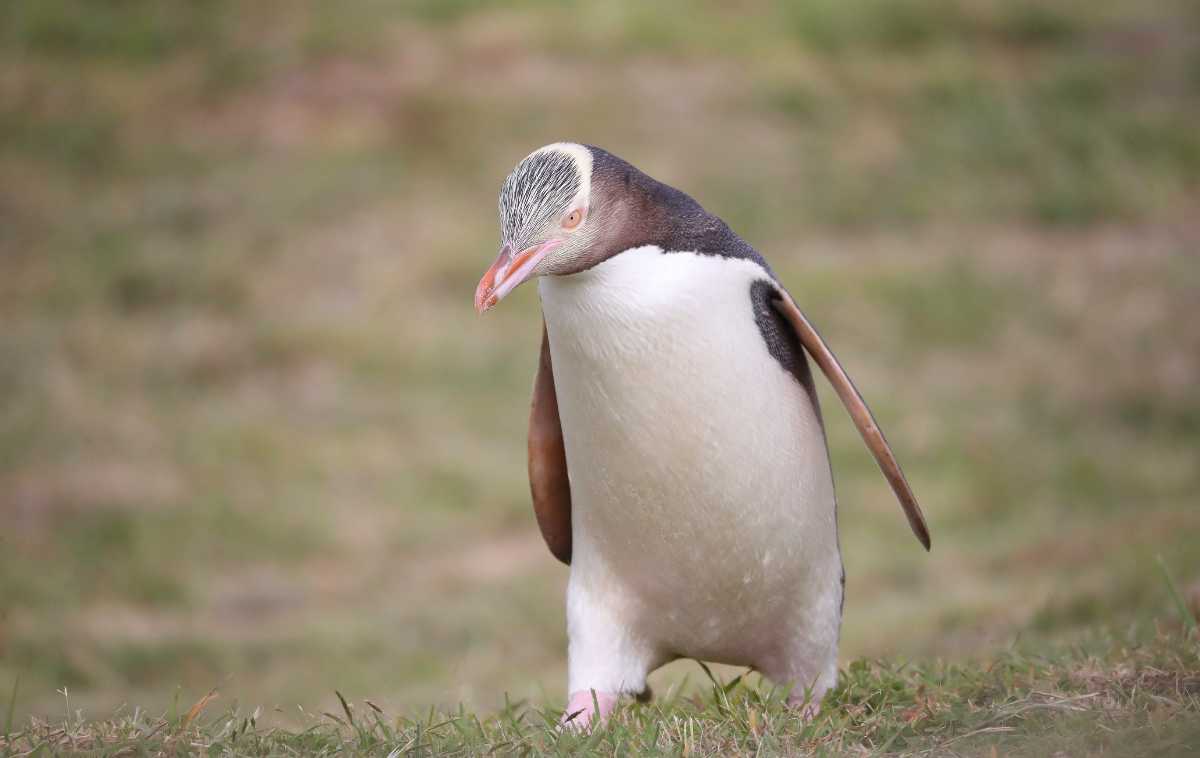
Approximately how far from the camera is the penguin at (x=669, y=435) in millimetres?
3928

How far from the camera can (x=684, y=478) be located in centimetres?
409

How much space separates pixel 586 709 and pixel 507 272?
1190 mm

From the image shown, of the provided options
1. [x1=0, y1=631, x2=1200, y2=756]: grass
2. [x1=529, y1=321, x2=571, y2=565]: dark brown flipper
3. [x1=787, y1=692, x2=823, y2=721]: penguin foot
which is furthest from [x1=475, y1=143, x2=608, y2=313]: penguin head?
[x1=787, y1=692, x2=823, y2=721]: penguin foot

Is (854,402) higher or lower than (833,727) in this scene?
higher

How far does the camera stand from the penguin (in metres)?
3.93

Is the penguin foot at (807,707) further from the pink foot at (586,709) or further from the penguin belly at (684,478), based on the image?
the pink foot at (586,709)

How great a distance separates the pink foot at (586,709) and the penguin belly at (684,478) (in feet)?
0.14

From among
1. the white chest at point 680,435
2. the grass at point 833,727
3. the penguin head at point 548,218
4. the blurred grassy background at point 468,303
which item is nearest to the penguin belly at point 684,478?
A: the white chest at point 680,435

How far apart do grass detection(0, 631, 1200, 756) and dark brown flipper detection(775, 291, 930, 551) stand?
1.78 feet

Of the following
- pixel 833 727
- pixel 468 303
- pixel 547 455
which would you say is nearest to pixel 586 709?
pixel 833 727

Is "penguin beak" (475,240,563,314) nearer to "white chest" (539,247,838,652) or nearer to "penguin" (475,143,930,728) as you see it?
"penguin" (475,143,930,728)

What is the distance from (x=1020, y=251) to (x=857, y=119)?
283cm

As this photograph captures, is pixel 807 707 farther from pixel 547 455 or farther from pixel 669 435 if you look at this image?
pixel 547 455

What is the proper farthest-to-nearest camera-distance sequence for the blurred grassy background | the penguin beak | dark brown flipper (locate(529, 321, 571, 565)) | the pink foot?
the blurred grassy background, dark brown flipper (locate(529, 321, 571, 565)), the pink foot, the penguin beak
